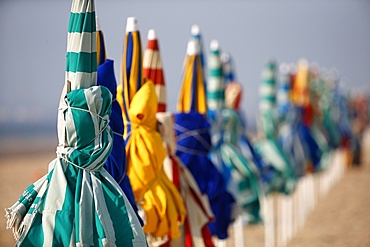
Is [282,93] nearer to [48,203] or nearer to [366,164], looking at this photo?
[48,203]

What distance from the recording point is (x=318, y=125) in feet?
54.3

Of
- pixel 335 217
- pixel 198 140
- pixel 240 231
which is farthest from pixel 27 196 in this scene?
pixel 335 217

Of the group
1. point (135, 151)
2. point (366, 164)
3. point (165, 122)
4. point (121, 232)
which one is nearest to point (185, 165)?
point (165, 122)

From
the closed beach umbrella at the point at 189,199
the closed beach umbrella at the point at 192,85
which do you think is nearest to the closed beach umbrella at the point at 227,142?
the closed beach umbrella at the point at 192,85

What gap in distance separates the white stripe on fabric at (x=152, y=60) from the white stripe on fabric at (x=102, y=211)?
212 cm

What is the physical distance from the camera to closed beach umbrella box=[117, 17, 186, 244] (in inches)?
227

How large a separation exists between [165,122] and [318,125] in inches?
421

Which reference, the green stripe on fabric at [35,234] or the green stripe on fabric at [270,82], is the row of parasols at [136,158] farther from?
the green stripe on fabric at [270,82]

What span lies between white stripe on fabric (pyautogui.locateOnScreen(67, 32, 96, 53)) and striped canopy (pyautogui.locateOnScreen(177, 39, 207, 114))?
9.94 ft

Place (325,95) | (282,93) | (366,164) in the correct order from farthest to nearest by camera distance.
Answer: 1. (366,164)
2. (325,95)
3. (282,93)

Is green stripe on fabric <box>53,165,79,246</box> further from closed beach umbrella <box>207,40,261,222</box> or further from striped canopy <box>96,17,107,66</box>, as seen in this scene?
closed beach umbrella <box>207,40,261,222</box>

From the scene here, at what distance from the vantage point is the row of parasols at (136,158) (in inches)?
177

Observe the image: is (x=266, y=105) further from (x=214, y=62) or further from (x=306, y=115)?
(x=214, y=62)

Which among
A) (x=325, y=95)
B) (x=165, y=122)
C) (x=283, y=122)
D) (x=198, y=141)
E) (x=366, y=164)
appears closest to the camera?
(x=165, y=122)
